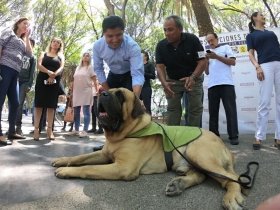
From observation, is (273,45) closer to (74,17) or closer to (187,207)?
(187,207)

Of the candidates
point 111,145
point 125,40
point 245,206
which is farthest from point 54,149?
point 245,206

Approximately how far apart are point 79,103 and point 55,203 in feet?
14.2

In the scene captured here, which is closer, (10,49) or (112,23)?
(112,23)

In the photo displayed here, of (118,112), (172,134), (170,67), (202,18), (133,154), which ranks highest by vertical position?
(202,18)

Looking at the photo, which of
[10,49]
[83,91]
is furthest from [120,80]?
[83,91]

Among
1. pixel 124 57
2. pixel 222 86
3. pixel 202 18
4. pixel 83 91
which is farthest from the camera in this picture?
pixel 202 18

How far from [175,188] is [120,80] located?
2183 millimetres

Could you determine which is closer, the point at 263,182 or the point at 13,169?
the point at 263,182

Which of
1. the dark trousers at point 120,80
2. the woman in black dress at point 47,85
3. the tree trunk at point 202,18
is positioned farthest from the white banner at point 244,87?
the woman in black dress at point 47,85

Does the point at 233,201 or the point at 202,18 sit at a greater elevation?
the point at 202,18

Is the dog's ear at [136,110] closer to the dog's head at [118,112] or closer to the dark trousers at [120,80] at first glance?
the dog's head at [118,112]

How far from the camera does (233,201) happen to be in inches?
86.4

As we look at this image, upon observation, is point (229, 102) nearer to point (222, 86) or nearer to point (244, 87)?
point (222, 86)

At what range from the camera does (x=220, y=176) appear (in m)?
2.54
